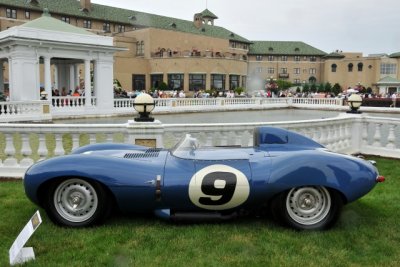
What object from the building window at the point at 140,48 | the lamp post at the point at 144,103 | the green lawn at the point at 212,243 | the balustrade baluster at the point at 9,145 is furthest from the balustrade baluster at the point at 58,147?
the building window at the point at 140,48

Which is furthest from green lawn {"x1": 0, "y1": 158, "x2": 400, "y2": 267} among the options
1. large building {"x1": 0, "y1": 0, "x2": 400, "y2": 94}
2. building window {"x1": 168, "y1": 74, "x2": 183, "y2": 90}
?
building window {"x1": 168, "y1": 74, "x2": 183, "y2": 90}

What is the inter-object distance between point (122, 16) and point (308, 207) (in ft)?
255

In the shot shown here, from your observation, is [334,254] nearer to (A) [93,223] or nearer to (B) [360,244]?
(B) [360,244]

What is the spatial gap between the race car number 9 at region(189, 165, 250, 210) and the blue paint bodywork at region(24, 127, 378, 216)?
1 centimetres

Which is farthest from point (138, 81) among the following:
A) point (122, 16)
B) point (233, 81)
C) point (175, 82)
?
point (122, 16)

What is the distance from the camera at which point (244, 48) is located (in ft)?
313

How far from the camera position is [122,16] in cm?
7712

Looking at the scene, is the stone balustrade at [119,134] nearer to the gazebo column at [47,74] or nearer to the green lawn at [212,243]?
the green lawn at [212,243]

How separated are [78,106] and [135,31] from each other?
163ft

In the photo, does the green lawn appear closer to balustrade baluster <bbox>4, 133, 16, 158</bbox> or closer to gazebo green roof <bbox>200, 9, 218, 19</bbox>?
balustrade baluster <bbox>4, 133, 16, 158</bbox>

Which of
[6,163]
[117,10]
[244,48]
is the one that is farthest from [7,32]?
[244,48]

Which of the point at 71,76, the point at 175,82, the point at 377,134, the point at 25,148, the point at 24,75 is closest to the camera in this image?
the point at 25,148

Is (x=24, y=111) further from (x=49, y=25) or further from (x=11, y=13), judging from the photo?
(x=11, y=13)

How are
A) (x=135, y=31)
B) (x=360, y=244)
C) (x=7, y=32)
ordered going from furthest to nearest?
(x=135, y=31)
(x=7, y=32)
(x=360, y=244)
